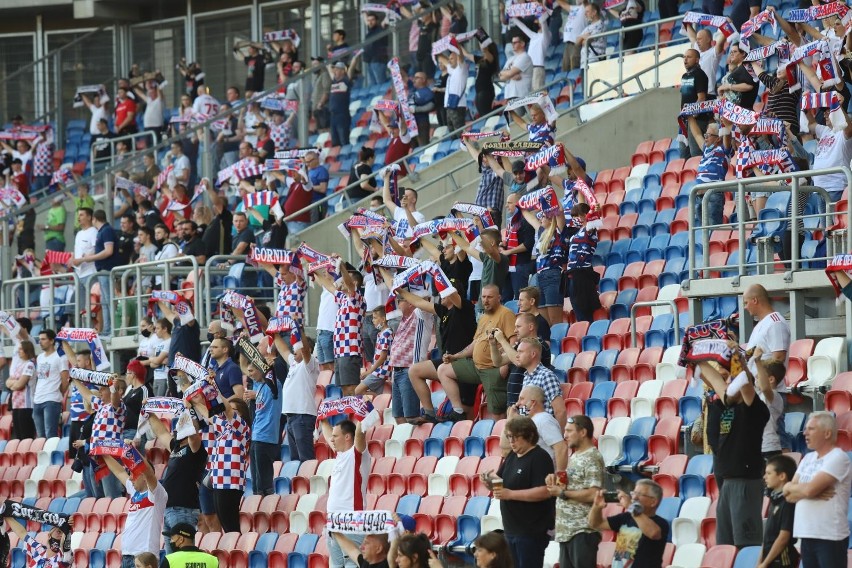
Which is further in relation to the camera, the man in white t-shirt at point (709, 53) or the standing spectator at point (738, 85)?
the man in white t-shirt at point (709, 53)

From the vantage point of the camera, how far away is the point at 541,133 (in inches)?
603

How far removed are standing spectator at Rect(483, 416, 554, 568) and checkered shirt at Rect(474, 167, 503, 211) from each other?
19.8ft

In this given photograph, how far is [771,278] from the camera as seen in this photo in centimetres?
1186

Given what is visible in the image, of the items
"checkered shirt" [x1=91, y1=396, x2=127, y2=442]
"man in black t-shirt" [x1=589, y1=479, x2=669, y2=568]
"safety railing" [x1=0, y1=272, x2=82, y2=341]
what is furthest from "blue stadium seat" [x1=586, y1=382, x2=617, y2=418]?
"safety railing" [x1=0, y1=272, x2=82, y2=341]

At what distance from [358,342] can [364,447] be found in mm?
2608

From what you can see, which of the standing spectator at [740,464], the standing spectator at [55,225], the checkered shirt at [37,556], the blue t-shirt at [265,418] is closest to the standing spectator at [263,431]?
the blue t-shirt at [265,418]

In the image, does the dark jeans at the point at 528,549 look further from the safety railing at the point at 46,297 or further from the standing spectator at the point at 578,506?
the safety railing at the point at 46,297

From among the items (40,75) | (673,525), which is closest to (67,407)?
(673,525)

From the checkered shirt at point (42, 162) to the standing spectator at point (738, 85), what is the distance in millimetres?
14078

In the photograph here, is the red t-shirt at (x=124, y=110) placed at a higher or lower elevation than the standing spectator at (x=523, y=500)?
higher

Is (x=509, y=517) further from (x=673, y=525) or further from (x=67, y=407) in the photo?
(x=67, y=407)

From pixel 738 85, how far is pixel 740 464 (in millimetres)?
6021

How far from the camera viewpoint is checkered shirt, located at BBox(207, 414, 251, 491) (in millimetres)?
13570

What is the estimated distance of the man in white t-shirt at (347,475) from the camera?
39.1 ft
